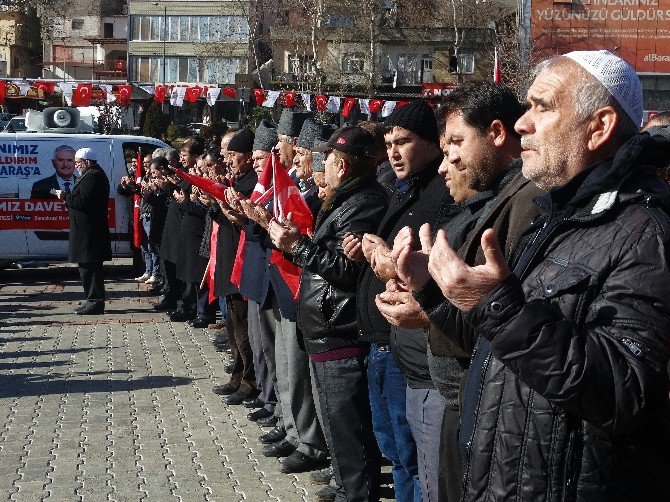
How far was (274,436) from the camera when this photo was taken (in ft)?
27.5

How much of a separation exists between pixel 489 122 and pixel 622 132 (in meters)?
1.41

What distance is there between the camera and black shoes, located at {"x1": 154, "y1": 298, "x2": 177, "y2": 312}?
619 inches

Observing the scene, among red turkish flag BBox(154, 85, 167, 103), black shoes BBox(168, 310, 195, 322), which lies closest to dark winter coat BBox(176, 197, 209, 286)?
black shoes BBox(168, 310, 195, 322)

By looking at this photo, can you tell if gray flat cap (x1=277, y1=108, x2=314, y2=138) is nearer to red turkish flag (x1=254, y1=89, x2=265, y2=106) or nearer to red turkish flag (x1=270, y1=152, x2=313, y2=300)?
red turkish flag (x1=270, y1=152, x2=313, y2=300)

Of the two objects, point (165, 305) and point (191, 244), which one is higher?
point (191, 244)

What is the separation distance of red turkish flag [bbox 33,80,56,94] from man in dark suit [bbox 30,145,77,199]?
12068 mm

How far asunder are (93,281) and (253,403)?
6417 mm

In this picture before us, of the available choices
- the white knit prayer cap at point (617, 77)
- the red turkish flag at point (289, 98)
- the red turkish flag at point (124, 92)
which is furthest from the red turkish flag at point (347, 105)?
the white knit prayer cap at point (617, 77)

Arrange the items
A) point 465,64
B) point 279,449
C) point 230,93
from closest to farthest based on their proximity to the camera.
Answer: point 279,449 → point 230,93 → point 465,64

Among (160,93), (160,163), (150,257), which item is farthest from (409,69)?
(160,163)

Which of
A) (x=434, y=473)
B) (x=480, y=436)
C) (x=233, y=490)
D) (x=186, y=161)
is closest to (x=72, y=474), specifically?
(x=233, y=490)

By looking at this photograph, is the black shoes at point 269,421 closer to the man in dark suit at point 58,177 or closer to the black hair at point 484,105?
the black hair at point 484,105

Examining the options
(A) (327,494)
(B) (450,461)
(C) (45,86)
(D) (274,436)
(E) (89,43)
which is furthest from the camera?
(E) (89,43)

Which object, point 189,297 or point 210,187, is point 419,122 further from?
point 189,297
